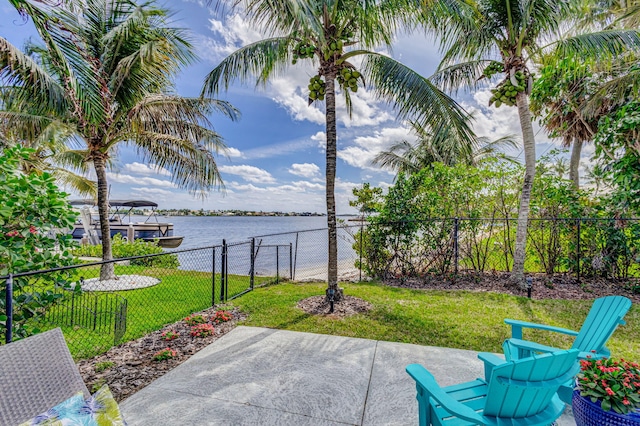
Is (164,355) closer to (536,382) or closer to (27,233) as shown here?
(27,233)

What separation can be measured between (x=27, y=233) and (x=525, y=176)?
7.70m

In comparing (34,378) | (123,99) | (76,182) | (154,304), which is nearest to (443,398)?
(34,378)

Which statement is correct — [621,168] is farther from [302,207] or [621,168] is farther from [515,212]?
[302,207]

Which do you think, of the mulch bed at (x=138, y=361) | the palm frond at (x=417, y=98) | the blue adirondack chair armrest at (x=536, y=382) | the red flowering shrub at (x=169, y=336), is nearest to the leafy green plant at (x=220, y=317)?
the mulch bed at (x=138, y=361)

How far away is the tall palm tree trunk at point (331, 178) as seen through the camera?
5133mm

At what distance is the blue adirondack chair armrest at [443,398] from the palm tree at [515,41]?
17.3 feet

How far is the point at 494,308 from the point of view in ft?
16.6

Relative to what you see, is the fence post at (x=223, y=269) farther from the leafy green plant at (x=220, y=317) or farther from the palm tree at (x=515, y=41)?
the palm tree at (x=515, y=41)

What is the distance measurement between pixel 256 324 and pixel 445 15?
5743 millimetres

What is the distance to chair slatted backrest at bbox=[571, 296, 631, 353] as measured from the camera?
92.7 inches

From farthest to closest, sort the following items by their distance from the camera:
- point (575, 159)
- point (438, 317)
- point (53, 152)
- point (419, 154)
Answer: point (419, 154)
point (53, 152)
point (575, 159)
point (438, 317)

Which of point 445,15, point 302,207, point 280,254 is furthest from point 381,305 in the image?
point 302,207

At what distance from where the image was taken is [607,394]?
5.80 ft

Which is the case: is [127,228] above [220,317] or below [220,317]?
above
